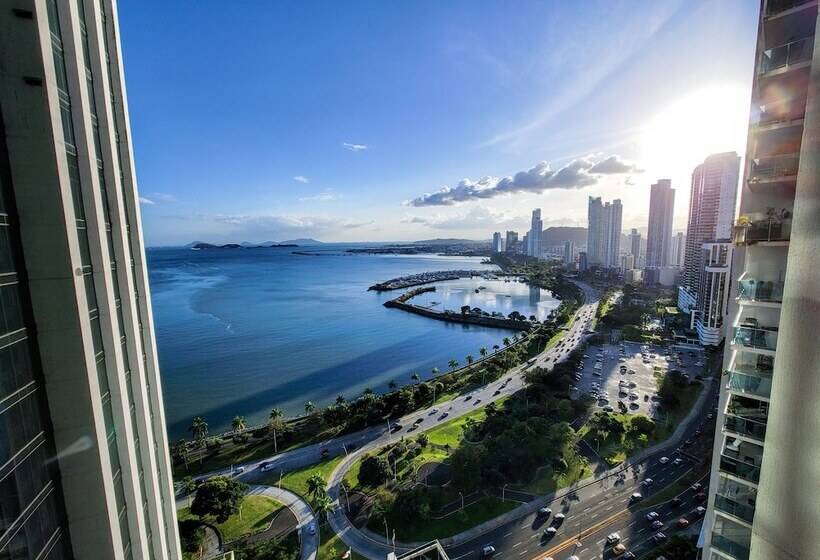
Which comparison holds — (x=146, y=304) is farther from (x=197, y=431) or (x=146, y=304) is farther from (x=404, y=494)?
(x=197, y=431)

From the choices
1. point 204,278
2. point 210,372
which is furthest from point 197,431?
point 204,278

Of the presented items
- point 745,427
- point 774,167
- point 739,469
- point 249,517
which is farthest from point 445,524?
point 774,167

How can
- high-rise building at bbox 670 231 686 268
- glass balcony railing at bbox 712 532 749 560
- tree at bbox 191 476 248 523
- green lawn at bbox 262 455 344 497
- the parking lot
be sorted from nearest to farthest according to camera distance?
glass balcony railing at bbox 712 532 749 560 < tree at bbox 191 476 248 523 < green lawn at bbox 262 455 344 497 < the parking lot < high-rise building at bbox 670 231 686 268

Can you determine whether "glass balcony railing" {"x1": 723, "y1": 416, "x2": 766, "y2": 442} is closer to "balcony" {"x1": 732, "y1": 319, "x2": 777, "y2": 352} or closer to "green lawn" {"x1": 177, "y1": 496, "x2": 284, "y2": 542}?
"balcony" {"x1": 732, "y1": 319, "x2": 777, "y2": 352}

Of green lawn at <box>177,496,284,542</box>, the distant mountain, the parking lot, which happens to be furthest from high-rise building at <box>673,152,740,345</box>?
the distant mountain

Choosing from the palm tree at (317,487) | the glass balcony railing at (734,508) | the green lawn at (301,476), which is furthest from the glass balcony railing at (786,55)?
the green lawn at (301,476)

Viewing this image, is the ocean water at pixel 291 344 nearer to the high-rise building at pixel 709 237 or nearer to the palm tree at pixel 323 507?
the palm tree at pixel 323 507

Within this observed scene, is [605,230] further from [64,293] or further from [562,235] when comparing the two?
[64,293]
